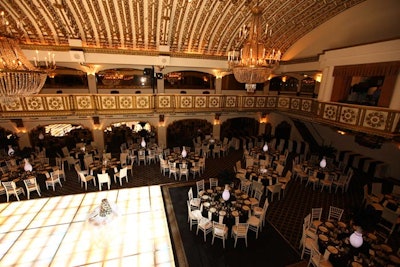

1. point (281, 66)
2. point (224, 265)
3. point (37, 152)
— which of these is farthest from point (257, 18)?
point (37, 152)

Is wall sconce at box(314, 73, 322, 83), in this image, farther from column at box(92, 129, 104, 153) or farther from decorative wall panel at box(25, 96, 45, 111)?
decorative wall panel at box(25, 96, 45, 111)

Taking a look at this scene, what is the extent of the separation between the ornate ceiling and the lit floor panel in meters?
7.54

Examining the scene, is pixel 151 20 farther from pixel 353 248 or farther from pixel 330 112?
pixel 353 248

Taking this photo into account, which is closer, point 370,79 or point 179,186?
point 179,186

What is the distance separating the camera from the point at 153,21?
981cm

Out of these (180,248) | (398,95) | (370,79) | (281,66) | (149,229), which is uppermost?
(281,66)

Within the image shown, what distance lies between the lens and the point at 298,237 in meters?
6.70

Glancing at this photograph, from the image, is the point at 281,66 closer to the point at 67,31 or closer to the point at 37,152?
the point at 67,31

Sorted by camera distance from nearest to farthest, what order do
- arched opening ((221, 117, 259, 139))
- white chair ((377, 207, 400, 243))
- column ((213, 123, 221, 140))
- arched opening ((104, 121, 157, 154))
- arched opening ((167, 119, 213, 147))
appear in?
white chair ((377, 207, 400, 243)) → column ((213, 123, 221, 140)) → arched opening ((104, 121, 157, 154)) → arched opening ((221, 117, 259, 139)) → arched opening ((167, 119, 213, 147))

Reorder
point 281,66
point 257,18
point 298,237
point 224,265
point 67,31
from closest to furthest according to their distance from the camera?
point 257,18, point 224,265, point 298,237, point 67,31, point 281,66

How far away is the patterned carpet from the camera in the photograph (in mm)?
7301

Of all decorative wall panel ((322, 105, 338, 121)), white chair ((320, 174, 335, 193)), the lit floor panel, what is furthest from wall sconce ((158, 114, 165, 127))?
white chair ((320, 174, 335, 193))

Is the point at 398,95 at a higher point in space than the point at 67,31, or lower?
lower

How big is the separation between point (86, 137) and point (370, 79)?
20.3 metres
